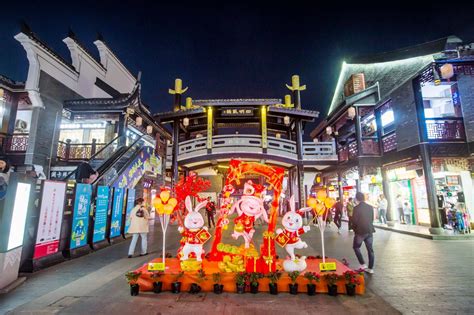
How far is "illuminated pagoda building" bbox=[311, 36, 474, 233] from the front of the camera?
1012cm

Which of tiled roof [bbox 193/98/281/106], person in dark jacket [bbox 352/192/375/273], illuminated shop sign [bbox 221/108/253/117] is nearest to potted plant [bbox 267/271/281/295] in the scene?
person in dark jacket [bbox 352/192/375/273]

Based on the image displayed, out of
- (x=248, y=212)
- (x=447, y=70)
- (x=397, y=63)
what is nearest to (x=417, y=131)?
(x=447, y=70)

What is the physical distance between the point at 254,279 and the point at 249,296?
284 mm

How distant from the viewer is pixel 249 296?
4133 mm

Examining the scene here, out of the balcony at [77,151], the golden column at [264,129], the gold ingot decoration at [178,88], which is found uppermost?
the gold ingot decoration at [178,88]

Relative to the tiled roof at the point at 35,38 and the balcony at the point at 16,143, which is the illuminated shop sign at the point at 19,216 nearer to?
the balcony at the point at 16,143

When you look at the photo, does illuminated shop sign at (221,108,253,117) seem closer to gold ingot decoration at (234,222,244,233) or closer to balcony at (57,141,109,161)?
balcony at (57,141,109,161)

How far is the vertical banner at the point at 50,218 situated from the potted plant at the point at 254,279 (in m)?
5.26

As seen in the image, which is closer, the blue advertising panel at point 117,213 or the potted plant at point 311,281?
the potted plant at point 311,281

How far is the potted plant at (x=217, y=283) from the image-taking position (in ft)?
13.9

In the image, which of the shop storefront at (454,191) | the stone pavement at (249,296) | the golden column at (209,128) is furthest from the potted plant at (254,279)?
the golden column at (209,128)

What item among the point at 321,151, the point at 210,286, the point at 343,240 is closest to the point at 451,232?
the point at 343,240

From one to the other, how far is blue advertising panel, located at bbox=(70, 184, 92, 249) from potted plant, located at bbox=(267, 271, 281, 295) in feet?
19.7

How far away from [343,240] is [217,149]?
9.00 m
